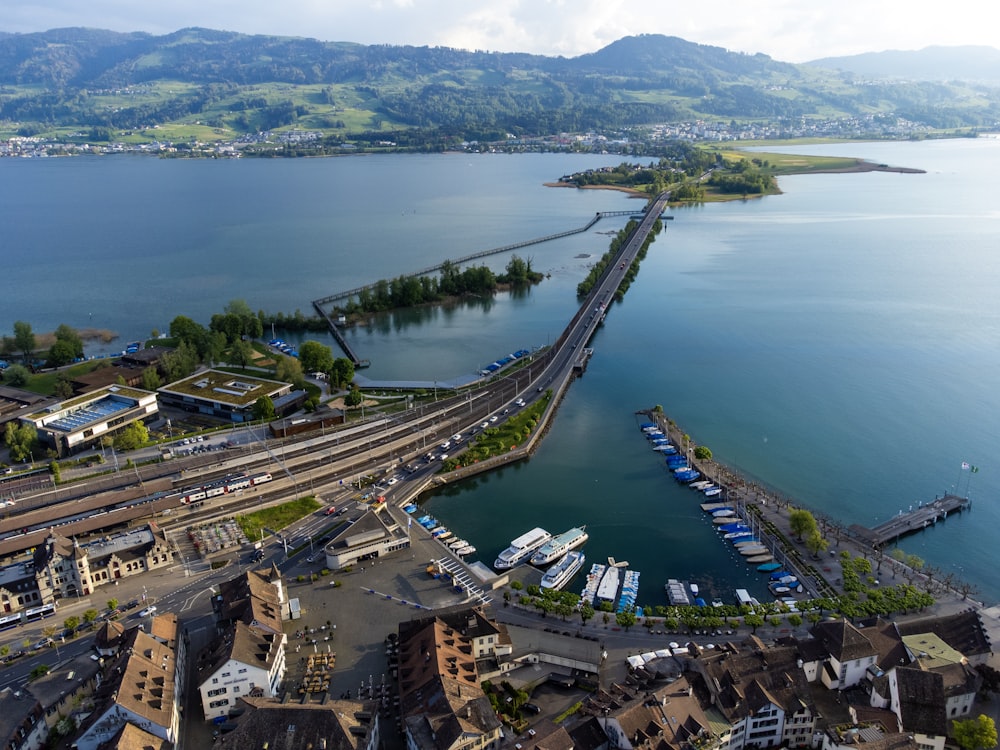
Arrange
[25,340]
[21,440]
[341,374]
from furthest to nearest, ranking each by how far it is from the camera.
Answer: [25,340] < [341,374] < [21,440]

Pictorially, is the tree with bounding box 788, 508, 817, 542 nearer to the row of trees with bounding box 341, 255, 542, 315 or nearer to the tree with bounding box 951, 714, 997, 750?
the tree with bounding box 951, 714, 997, 750

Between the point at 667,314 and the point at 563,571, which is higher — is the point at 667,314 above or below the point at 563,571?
above

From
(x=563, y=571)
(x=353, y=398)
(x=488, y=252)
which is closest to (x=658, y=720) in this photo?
(x=563, y=571)

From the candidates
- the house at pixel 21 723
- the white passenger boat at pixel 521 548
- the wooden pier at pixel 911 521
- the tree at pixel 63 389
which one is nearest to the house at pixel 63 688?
the house at pixel 21 723

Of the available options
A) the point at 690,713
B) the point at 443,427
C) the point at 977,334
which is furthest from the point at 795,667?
the point at 977,334

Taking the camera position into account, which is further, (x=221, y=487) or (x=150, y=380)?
(x=150, y=380)

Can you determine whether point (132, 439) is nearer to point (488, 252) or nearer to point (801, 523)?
point (801, 523)
